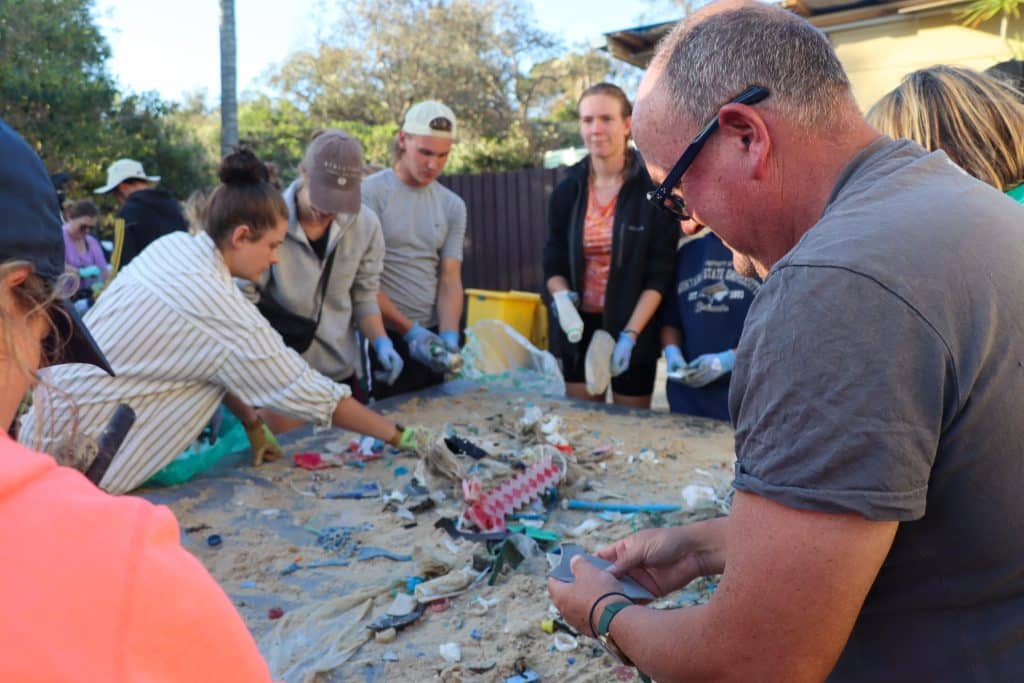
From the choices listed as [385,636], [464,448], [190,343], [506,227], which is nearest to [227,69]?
[506,227]

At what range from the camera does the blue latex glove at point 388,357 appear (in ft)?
14.5

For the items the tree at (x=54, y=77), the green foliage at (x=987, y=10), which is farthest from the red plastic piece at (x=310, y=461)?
the tree at (x=54, y=77)

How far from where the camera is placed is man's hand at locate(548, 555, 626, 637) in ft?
4.74

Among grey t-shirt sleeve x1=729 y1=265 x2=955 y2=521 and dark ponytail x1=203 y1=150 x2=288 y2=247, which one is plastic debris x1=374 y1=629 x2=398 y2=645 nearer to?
grey t-shirt sleeve x1=729 y1=265 x2=955 y2=521

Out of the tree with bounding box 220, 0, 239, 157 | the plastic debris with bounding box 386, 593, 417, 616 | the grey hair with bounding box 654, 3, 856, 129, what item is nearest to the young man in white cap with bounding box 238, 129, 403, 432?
→ the plastic debris with bounding box 386, 593, 417, 616

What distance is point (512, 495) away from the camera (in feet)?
9.45

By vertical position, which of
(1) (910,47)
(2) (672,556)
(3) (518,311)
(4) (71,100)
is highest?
(1) (910,47)

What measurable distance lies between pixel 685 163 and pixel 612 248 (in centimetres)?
301

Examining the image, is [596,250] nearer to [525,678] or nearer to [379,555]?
[379,555]

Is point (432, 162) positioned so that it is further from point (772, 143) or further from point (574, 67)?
point (574, 67)

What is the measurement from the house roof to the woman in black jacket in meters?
2.75

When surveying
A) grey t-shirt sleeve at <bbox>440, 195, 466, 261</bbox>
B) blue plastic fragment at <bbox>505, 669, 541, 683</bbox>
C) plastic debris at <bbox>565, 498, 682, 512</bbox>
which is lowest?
plastic debris at <bbox>565, 498, 682, 512</bbox>

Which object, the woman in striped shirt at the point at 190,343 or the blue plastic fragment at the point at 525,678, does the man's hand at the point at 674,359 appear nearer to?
the woman in striped shirt at the point at 190,343

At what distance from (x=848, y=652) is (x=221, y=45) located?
13447 mm
